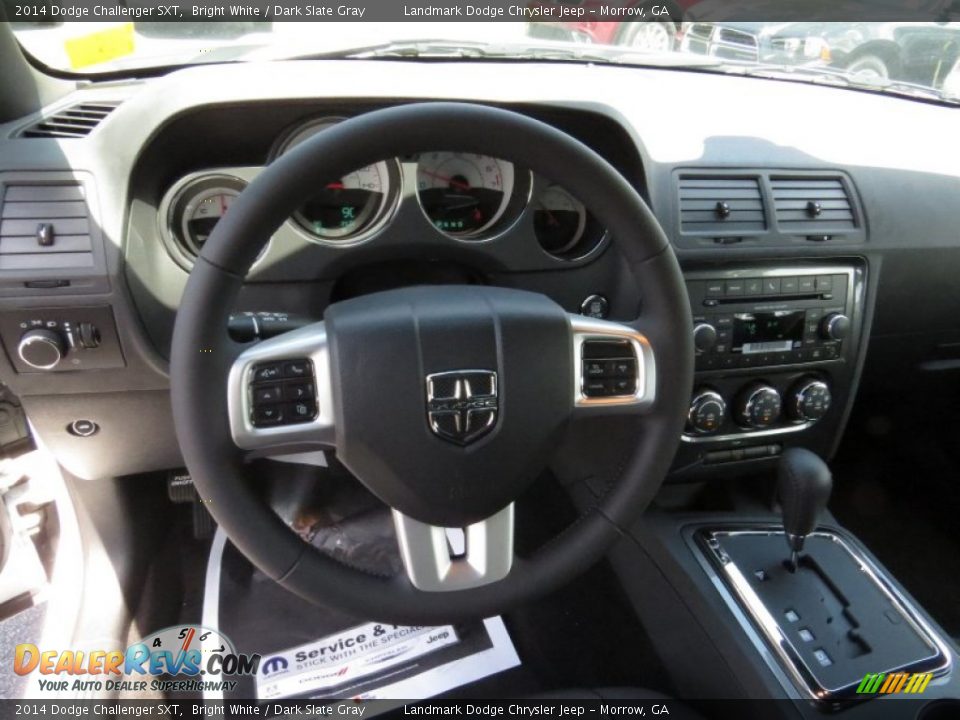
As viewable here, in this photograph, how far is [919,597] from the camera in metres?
1.90

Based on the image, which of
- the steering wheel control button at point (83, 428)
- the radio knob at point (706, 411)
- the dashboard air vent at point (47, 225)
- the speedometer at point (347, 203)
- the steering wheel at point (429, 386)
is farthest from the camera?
the radio knob at point (706, 411)

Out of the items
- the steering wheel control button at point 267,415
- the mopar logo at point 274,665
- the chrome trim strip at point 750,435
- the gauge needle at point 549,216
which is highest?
the gauge needle at point 549,216

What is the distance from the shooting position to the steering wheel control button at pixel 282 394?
909 millimetres

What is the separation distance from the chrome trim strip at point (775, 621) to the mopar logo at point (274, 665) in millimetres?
924

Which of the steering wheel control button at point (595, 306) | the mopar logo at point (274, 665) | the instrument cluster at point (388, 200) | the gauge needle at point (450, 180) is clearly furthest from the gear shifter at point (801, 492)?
the mopar logo at point (274, 665)

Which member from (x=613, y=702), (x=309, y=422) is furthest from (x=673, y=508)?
(x=309, y=422)

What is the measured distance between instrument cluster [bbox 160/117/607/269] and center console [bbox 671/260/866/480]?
30cm

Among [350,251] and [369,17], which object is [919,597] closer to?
[350,251]

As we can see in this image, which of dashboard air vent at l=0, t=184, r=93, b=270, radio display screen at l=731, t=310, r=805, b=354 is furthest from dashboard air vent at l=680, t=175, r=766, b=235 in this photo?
dashboard air vent at l=0, t=184, r=93, b=270

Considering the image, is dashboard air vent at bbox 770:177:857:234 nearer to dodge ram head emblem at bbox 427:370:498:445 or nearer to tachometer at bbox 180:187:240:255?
dodge ram head emblem at bbox 427:370:498:445

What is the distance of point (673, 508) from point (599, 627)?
1.13ft

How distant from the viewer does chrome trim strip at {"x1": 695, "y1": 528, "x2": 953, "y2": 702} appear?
1262 mm

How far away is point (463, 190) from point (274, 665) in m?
1.08

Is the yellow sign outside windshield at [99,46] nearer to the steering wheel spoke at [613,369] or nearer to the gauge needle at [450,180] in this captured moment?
the gauge needle at [450,180]
